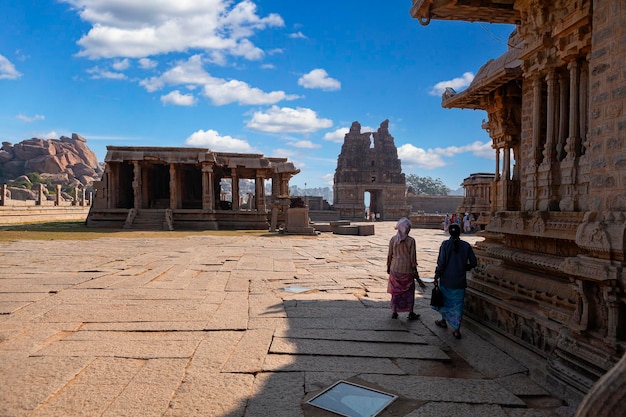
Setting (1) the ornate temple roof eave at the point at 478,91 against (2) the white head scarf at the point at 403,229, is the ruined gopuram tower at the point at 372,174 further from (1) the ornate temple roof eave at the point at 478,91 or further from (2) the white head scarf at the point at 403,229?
(2) the white head scarf at the point at 403,229

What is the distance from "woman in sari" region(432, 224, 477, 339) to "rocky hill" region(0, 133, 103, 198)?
69525mm

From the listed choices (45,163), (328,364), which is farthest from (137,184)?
(45,163)

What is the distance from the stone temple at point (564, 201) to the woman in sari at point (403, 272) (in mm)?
780

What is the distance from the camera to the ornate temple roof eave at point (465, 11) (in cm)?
548

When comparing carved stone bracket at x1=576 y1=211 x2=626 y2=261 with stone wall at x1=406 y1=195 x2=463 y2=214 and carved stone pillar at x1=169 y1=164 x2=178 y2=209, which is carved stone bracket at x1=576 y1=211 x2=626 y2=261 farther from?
stone wall at x1=406 y1=195 x2=463 y2=214

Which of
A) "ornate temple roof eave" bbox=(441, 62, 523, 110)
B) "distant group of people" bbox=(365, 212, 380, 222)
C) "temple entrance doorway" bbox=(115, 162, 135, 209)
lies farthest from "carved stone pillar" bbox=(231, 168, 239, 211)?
"distant group of people" bbox=(365, 212, 380, 222)

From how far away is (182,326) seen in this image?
486 cm

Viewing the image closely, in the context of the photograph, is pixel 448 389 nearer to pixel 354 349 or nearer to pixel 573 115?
pixel 354 349

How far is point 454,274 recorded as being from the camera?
189 inches

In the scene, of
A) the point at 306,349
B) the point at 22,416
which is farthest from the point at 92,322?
the point at 306,349

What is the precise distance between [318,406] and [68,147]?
88096 millimetres

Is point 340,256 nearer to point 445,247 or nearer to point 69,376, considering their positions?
point 445,247

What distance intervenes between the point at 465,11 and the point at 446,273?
3470 millimetres

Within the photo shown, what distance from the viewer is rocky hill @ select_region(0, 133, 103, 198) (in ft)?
223
